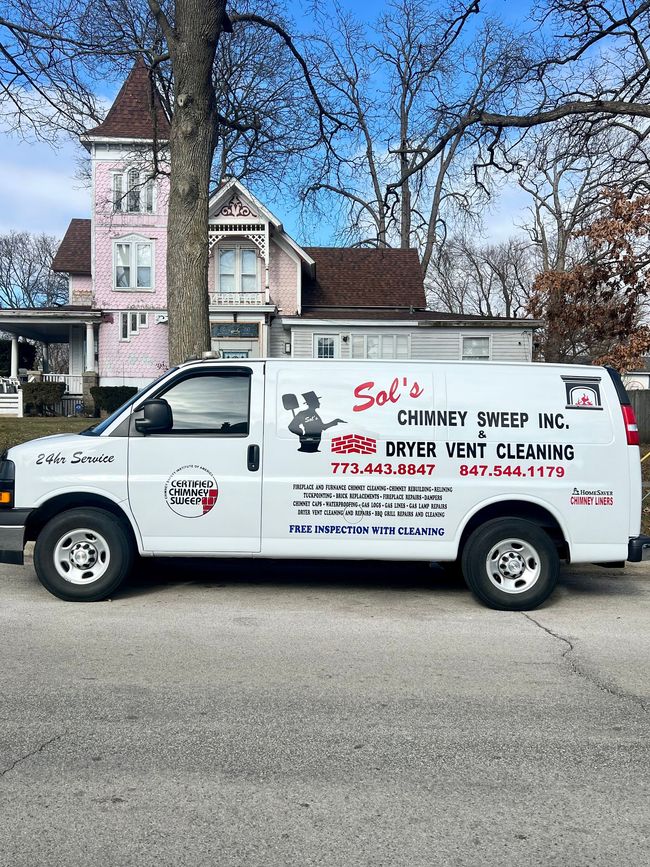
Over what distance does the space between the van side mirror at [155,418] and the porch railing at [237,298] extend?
76.8 ft

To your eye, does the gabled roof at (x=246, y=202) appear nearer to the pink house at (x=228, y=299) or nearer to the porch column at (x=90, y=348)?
the pink house at (x=228, y=299)

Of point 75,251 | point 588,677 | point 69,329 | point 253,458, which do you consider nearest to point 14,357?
point 69,329

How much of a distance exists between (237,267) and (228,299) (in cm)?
170

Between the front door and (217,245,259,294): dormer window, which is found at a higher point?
(217,245,259,294): dormer window

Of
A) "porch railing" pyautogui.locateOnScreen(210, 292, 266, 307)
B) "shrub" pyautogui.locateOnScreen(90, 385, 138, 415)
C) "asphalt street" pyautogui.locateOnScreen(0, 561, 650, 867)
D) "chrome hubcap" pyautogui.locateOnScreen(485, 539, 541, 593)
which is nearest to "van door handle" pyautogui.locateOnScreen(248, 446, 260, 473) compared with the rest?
"asphalt street" pyautogui.locateOnScreen(0, 561, 650, 867)

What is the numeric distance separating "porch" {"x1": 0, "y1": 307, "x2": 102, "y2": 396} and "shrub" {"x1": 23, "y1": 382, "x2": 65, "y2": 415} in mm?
2007

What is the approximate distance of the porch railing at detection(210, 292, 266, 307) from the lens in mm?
29922

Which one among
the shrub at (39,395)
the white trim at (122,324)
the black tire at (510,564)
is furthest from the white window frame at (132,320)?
the black tire at (510,564)

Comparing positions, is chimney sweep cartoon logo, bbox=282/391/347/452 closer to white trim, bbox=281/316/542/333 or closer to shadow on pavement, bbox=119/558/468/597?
shadow on pavement, bbox=119/558/468/597

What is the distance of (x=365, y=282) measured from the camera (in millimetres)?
32719

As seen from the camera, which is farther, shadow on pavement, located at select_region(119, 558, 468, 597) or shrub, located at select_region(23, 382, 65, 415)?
shrub, located at select_region(23, 382, 65, 415)

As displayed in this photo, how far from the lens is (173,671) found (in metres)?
5.16

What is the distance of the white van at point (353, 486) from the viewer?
687 cm

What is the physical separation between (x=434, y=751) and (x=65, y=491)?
4172 millimetres
